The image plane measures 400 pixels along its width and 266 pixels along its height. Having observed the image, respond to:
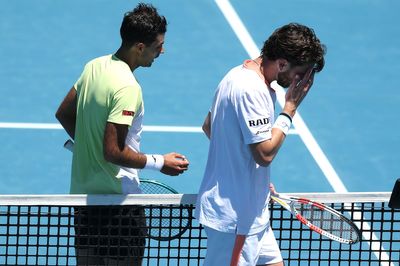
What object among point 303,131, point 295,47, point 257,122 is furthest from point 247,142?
point 303,131

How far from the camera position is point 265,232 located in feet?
19.1

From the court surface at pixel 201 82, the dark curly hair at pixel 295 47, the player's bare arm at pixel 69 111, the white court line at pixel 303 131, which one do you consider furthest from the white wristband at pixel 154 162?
the court surface at pixel 201 82

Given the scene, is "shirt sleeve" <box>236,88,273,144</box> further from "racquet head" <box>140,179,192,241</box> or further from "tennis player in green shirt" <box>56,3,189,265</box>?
"racquet head" <box>140,179,192,241</box>

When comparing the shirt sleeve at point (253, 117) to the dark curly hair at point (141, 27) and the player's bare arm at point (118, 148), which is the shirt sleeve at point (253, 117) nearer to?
the player's bare arm at point (118, 148)

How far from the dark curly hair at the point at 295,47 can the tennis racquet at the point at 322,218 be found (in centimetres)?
80

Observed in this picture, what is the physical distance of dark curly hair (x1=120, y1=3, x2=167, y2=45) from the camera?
20.2ft

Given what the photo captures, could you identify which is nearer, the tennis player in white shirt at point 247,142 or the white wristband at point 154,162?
the tennis player in white shirt at point 247,142

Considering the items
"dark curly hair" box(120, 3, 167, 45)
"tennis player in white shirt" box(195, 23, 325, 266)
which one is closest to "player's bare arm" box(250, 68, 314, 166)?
"tennis player in white shirt" box(195, 23, 325, 266)

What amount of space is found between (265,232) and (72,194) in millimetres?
1054

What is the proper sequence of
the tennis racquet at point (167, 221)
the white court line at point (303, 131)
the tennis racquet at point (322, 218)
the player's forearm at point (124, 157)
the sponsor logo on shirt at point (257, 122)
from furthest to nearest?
the white court line at point (303, 131), the tennis racquet at point (167, 221), the tennis racquet at point (322, 218), the player's forearm at point (124, 157), the sponsor logo on shirt at point (257, 122)

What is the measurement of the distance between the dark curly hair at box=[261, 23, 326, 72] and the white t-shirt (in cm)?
16

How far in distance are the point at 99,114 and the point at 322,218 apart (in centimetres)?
129

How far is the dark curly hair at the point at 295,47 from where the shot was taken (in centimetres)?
559

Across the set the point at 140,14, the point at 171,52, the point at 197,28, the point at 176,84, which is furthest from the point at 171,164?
the point at 197,28
